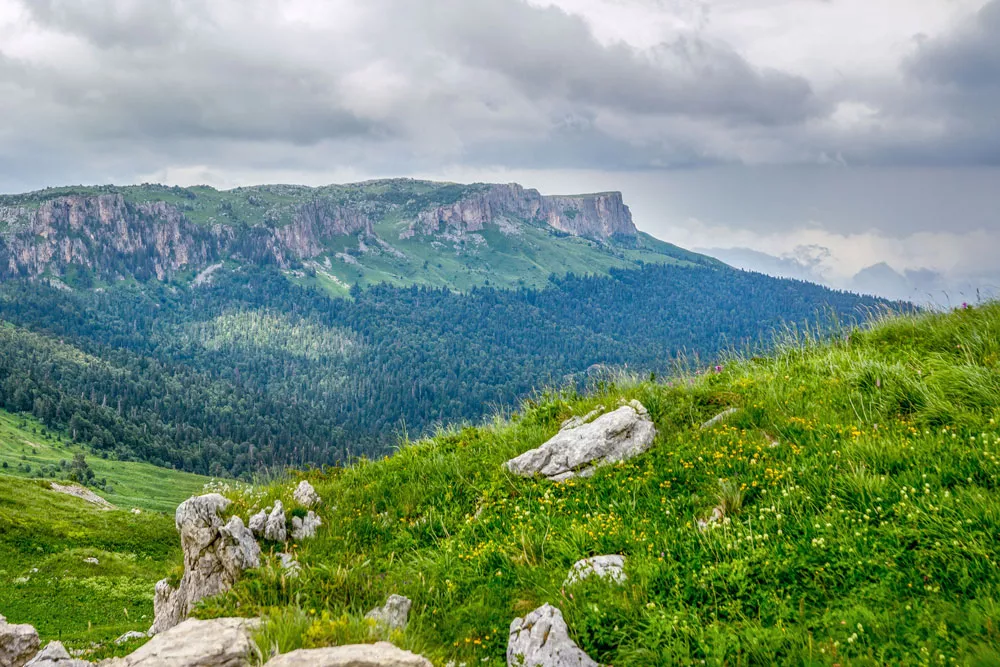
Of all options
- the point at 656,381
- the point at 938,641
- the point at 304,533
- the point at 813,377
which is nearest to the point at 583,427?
the point at 656,381

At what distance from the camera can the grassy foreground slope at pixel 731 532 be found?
550cm

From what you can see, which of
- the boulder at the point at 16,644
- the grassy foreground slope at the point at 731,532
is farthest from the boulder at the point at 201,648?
the boulder at the point at 16,644

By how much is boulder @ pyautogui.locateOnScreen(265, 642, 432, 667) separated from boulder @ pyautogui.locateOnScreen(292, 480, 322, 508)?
6.10 m

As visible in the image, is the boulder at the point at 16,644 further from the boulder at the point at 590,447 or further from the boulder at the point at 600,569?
the boulder at the point at 600,569

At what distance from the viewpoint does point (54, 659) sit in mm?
10289

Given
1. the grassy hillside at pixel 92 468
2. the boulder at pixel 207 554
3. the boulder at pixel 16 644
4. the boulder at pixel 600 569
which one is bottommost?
the grassy hillside at pixel 92 468

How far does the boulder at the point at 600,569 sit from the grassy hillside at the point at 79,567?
22218 millimetres

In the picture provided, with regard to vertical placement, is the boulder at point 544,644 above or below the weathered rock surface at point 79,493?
above

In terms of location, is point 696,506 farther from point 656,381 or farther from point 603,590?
point 656,381

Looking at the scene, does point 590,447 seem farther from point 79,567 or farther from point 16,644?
point 79,567

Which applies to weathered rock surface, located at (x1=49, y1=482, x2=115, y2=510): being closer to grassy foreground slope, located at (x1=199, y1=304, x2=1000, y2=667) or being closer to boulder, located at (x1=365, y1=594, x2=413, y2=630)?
grassy foreground slope, located at (x1=199, y1=304, x2=1000, y2=667)

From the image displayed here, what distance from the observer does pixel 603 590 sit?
6.66m

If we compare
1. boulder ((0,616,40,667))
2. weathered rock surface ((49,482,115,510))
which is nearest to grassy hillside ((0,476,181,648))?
boulder ((0,616,40,667))

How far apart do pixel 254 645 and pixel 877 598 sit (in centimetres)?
673
